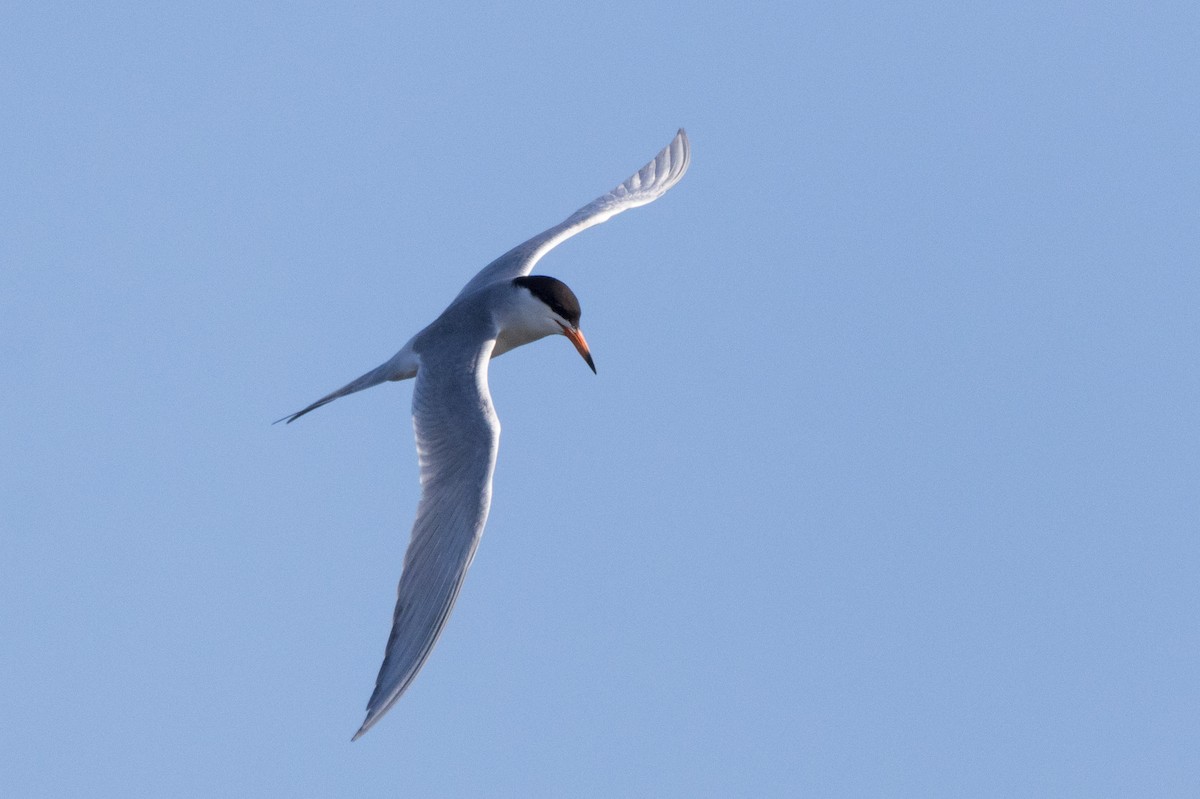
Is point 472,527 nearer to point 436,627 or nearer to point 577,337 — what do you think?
point 436,627

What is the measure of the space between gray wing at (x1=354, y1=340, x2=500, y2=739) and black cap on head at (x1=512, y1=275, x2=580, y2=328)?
59 cm

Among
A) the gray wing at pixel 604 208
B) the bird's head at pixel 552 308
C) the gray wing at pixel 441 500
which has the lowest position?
the gray wing at pixel 441 500

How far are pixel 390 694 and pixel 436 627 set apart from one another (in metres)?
0.46

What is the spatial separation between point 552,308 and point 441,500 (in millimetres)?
1980

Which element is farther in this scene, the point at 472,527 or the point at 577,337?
the point at 577,337

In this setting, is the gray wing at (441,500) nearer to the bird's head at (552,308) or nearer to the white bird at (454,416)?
the white bird at (454,416)

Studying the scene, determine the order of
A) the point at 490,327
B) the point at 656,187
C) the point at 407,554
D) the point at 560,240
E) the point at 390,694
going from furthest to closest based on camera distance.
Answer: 1. the point at 656,187
2. the point at 560,240
3. the point at 490,327
4. the point at 407,554
5. the point at 390,694

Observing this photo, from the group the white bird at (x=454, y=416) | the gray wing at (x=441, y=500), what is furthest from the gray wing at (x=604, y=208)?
the gray wing at (x=441, y=500)

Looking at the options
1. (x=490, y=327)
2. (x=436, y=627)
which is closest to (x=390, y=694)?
(x=436, y=627)

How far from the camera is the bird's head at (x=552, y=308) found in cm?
1008

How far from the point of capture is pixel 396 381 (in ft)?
33.5

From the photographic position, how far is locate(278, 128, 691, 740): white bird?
26.1ft

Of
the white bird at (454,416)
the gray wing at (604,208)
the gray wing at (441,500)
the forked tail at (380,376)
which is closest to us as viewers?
the gray wing at (441,500)

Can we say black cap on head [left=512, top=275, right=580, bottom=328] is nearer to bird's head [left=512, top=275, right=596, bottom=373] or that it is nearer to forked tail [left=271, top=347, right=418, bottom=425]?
bird's head [left=512, top=275, right=596, bottom=373]
